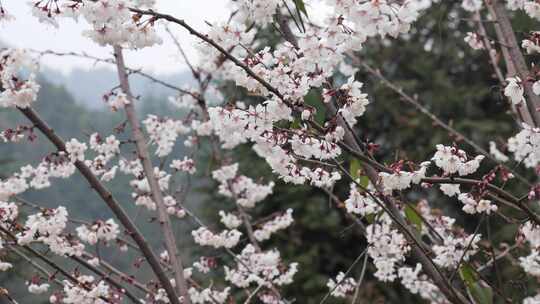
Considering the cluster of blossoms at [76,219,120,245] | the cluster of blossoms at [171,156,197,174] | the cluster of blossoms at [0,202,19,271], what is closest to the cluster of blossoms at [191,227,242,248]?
the cluster of blossoms at [171,156,197,174]

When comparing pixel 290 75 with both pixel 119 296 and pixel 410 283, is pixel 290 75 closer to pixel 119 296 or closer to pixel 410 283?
pixel 119 296

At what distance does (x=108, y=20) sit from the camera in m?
1.71

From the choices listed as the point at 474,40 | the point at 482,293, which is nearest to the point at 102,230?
the point at 482,293

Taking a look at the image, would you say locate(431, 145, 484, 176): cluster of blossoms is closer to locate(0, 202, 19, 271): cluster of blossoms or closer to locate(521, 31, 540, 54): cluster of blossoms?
locate(521, 31, 540, 54): cluster of blossoms

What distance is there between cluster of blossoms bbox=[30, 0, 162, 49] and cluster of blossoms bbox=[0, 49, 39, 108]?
0.32 meters

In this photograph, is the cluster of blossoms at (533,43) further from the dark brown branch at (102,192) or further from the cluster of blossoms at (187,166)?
the cluster of blossoms at (187,166)

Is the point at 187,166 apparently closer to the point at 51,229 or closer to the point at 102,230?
the point at 102,230

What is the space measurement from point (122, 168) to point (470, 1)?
2585 millimetres

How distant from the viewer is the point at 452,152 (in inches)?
68.7

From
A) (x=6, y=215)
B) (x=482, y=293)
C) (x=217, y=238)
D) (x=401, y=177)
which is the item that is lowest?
(x=482, y=293)

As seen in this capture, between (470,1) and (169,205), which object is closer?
(470,1)

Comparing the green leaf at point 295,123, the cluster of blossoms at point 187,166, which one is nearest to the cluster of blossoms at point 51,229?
the green leaf at point 295,123

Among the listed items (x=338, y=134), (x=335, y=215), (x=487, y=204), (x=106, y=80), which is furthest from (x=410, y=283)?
(x=106, y=80)

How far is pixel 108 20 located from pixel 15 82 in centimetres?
57
